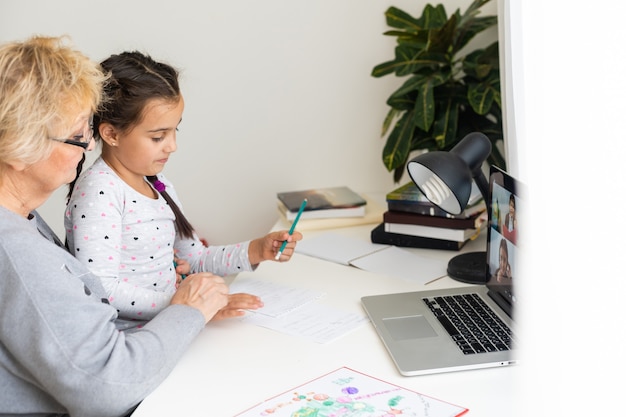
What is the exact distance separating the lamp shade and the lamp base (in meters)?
0.15

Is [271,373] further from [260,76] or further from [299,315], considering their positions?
[260,76]

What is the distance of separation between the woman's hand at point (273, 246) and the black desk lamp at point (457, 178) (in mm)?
333

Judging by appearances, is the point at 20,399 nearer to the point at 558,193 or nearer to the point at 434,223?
the point at 558,193

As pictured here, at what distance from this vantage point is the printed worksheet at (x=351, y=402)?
107 centimetres

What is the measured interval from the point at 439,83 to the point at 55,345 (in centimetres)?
143

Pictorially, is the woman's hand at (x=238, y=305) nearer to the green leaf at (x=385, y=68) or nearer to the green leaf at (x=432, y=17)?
the green leaf at (x=385, y=68)

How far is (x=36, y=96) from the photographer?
3.63 ft

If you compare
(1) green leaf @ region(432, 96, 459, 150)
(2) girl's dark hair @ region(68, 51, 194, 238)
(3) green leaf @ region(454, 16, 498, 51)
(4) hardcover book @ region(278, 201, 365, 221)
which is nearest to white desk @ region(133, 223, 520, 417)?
(2) girl's dark hair @ region(68, 51, 194, 238)

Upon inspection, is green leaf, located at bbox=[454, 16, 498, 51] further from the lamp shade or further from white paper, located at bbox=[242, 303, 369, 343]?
white paper, located at bbox=[242, 303, 369, 343]

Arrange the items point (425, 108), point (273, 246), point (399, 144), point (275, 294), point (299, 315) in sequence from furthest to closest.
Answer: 1. point (399, 144)
2. point (425, 108)
3. point (273, 246)
4. point (275, 294)
5. point (299, 315)

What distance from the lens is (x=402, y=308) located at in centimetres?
147

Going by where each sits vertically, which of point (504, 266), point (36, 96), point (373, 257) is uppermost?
point (36, 96)

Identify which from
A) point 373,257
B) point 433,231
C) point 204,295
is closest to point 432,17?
point 433,231

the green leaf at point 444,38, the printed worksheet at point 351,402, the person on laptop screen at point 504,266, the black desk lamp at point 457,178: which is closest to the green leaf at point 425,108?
the green leaf at point 444,38
